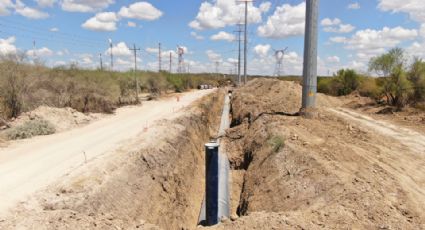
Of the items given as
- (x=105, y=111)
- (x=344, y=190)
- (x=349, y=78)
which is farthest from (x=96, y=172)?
(x=349, y=78)

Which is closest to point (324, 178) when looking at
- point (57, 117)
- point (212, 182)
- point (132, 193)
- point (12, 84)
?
point (212, 182)

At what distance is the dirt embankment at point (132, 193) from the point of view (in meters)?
Answer: 7.94

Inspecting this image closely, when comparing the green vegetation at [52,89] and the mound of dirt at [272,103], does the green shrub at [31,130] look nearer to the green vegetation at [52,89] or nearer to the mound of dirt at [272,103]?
the green vegetation at [52,89]

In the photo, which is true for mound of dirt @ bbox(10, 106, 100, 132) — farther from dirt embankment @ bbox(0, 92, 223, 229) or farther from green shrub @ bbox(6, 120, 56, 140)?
dirt embankment @ bbox(0, 92, 223, 229)

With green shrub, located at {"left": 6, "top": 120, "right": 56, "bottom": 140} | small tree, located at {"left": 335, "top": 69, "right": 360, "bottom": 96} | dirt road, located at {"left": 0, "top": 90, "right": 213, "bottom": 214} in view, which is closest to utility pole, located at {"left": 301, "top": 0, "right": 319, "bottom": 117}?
dirt road, located at {"left": 0, "top": 90, "right": 213, "bottom": 214}

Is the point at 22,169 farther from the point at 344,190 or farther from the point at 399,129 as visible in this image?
the point at 399,129

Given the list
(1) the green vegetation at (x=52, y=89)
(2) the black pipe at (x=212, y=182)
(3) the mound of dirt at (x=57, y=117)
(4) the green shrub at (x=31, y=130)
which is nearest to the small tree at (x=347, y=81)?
(1) the green vegetation at (x=52, y=89)

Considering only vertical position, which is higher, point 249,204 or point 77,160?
point 77,160

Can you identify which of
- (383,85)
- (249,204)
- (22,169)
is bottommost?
(249,204)

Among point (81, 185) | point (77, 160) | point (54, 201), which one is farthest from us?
point (77, 160)

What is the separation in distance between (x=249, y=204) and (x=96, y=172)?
188 inches

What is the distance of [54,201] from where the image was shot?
9.02 m

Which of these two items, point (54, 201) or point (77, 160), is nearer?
point (54, 201)

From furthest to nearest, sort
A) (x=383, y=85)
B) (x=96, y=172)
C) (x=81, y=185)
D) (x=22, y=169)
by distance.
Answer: (x=383, y=85) < (x=22, y=169) < (x=96, y=172) < (x=81, y=185)
